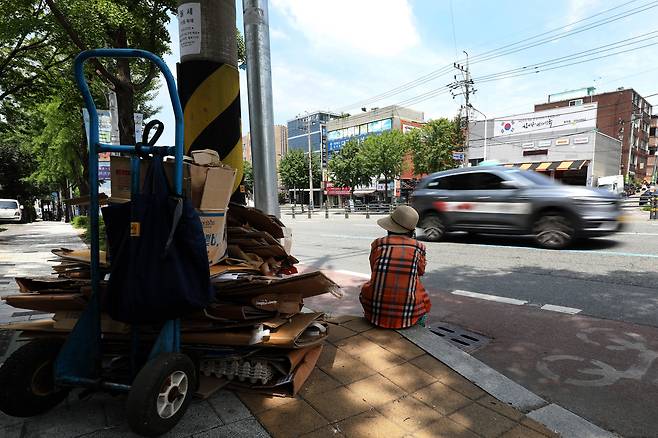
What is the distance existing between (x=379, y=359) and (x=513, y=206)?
7374 mm

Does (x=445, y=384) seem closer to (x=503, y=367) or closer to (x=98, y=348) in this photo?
(x=503, y=367)

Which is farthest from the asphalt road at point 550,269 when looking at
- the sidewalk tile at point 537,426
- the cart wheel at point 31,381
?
the cart wheel at point 31,381

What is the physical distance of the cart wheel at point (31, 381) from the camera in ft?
7.02

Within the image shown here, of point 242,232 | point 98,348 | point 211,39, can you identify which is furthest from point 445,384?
point 211,39

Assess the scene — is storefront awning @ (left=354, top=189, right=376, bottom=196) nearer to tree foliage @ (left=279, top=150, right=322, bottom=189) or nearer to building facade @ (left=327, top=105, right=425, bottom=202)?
building facade @ (left=327, top=105, right=425, bottom=202)

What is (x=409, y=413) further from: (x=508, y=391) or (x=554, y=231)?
(x=554, y=231)

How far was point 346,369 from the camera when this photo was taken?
3016 millimetres

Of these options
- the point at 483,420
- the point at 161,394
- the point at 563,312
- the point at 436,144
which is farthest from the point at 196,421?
the point at 436,144

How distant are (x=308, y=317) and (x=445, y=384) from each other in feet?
3.59

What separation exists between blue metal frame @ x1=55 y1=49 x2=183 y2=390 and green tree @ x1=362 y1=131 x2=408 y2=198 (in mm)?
37402

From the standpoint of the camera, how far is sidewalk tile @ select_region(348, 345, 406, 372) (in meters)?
3.09

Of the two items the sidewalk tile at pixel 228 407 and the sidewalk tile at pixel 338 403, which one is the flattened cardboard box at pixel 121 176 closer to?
the sidewalk tile at pixel 228 407

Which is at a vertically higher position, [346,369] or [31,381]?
[31,381]

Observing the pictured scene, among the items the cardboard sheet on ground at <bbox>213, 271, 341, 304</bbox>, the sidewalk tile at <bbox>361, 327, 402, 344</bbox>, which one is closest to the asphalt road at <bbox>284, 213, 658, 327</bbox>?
the sidewalk tile at <bbox>361, 327, 402, 344</bbox>
